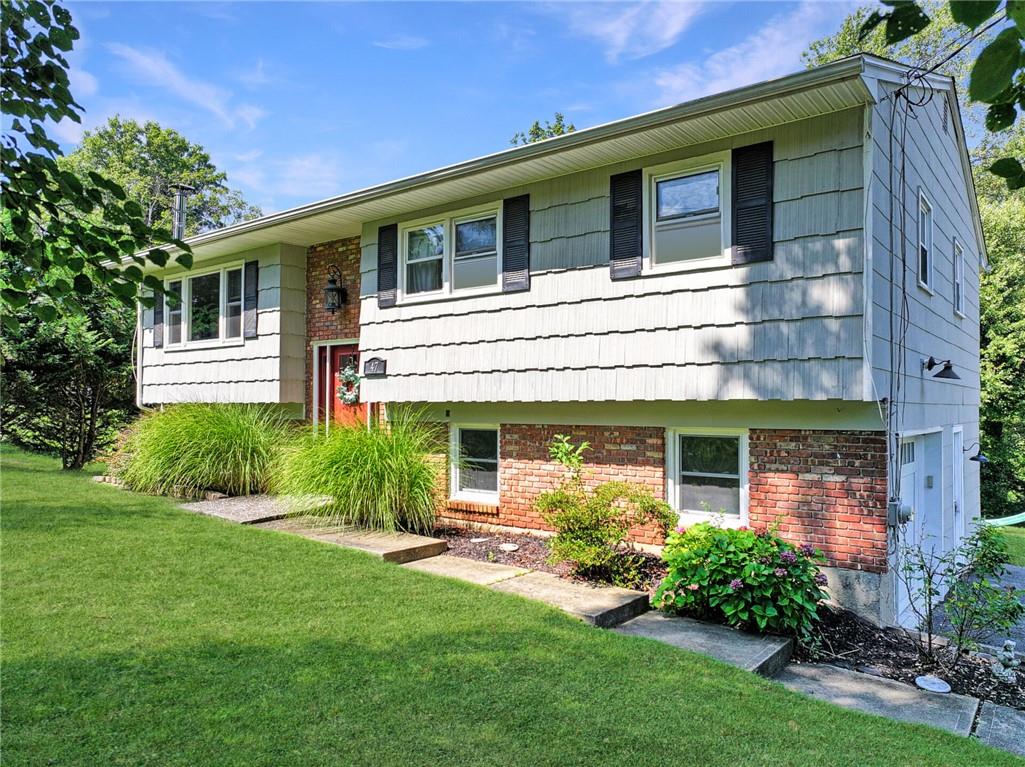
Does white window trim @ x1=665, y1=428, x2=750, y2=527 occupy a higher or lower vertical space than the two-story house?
lower

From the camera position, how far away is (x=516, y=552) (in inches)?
297

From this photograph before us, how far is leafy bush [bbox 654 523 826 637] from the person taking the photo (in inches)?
213

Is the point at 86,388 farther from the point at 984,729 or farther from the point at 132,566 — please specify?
the point at 984,729

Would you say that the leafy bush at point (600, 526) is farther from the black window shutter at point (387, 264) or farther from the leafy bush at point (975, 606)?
the black window shutter at point (387, 264)

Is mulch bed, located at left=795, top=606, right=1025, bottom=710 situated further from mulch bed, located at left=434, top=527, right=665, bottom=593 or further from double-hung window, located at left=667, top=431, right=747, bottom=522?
mulch bed, located at left=434, top=527, right=665, bottom=593

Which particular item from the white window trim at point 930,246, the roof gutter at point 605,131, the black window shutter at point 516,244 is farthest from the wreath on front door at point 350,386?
the white window trim at point 930,246

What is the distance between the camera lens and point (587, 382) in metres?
7.43

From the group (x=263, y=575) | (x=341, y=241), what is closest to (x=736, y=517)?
(x=263, y=575)

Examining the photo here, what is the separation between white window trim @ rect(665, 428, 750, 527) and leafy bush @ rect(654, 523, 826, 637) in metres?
0.73

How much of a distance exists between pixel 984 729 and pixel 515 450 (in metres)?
5.25

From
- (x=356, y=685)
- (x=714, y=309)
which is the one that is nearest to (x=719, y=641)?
(x=356, y=685)

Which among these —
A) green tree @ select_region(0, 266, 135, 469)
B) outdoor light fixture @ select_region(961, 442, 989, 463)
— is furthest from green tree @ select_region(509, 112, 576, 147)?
outdoor light fixture @ select_region(961, 442, 989, 463)

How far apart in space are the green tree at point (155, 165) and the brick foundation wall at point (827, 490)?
29539 mm

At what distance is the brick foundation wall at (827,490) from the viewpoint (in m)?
5.95
